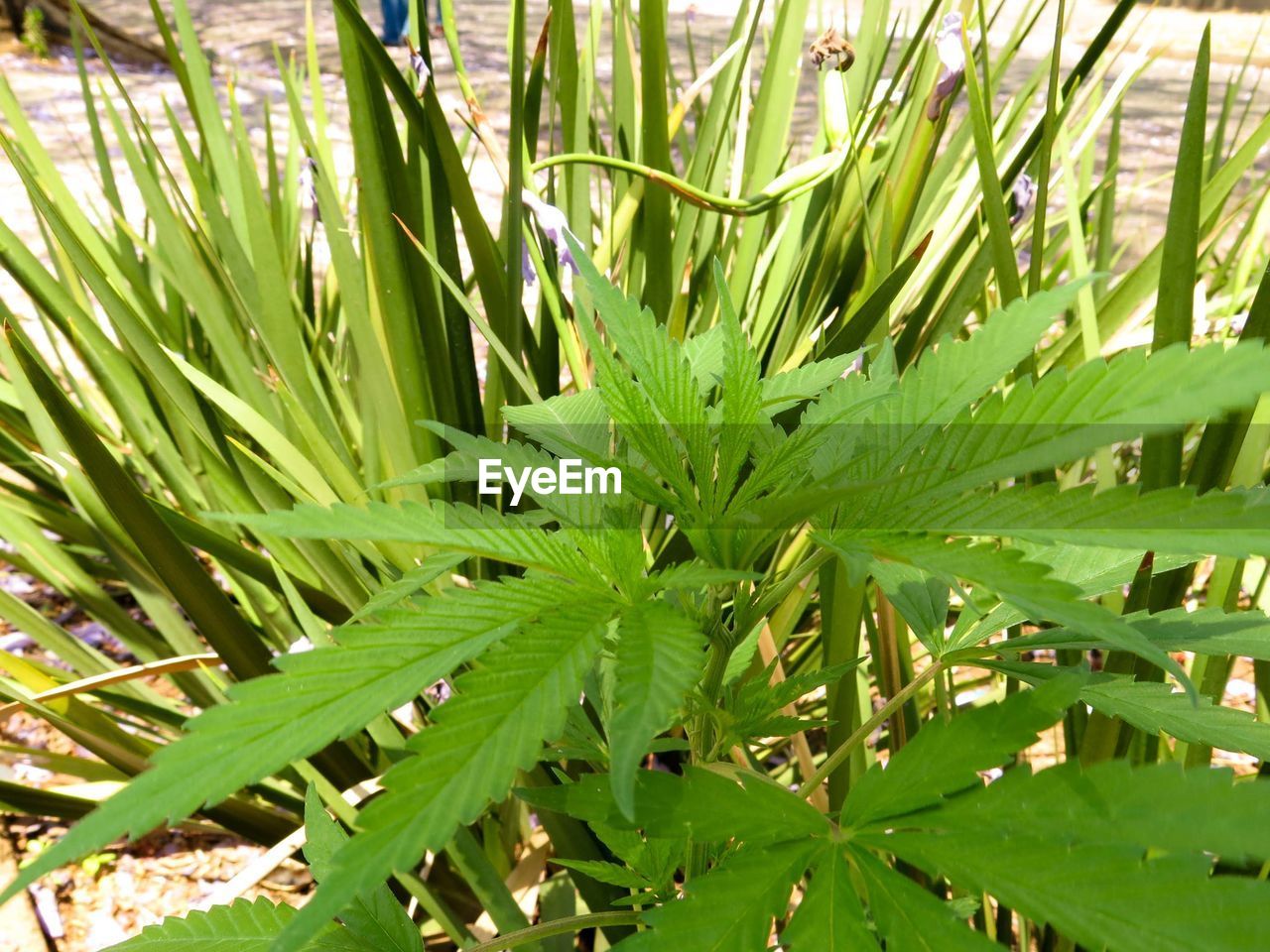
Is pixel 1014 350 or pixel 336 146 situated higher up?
pixel 1014 350

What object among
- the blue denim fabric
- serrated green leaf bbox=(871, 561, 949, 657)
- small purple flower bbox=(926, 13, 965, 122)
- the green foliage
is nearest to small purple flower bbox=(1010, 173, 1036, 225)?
small purple flower bbox=(926, 13, 965, 122)

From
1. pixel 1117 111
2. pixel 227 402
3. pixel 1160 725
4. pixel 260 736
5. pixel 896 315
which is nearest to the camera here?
pixel 260 736

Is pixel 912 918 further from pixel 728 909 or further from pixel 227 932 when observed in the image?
pixel 227 932

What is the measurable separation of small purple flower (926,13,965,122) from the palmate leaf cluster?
479 mm

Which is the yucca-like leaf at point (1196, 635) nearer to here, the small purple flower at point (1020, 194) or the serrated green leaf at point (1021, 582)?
the serrated green leaf at point (1021, 582)

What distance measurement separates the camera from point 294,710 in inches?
9.3

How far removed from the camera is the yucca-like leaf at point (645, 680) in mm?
226

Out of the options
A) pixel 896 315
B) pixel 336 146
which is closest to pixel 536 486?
pixel 896 315

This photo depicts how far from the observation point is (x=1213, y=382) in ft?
0.82

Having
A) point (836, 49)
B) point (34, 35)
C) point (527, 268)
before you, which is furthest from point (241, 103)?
point (836, 49)

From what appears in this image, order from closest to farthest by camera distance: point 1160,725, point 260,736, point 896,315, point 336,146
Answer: point 260,736 < point 1160,725 < point 896,315 < point 336,146

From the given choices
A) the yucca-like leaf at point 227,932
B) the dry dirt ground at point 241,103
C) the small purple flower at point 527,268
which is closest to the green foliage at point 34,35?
the dry dirt ground at point 241,103

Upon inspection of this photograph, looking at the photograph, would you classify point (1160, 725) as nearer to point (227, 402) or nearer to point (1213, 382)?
point (1213, 382)

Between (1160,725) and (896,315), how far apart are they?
0.68 m
